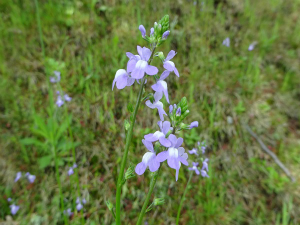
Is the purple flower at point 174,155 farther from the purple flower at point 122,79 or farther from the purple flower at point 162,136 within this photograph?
the purple flower at point 122,79

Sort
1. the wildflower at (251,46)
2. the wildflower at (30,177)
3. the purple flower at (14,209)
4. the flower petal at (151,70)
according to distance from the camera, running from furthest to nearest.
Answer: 1. the wildflower at (251,46)
2. the wildflower at (30,177)
3. the purple flower at (14,209)
4. the flower petal at (151,70)

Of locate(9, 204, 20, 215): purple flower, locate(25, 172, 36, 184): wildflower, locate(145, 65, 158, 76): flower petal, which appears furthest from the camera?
locate(25, 172, 36, 184): wildflower

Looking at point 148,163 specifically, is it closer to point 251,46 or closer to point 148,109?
point 148,109

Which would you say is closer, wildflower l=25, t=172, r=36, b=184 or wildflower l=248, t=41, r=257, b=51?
wildflower l=25, t=172, r=36, b=184

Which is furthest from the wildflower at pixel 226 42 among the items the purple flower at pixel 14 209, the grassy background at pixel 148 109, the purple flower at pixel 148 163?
the purple flower at pixel 14 209

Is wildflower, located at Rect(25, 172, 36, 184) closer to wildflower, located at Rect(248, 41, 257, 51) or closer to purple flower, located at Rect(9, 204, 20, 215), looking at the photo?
purple flower, located at Rect(9, 204, 20, 215)

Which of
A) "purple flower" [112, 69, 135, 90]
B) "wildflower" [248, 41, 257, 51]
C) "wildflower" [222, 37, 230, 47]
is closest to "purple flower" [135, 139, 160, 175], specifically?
"purple flower" [112, 69, 135, 90]
